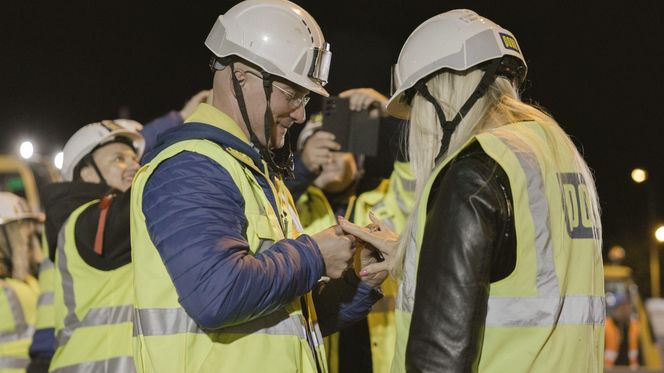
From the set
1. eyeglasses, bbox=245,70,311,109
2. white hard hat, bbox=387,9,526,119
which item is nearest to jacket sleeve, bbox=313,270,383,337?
eyeglasses, bbox=245,70,311,109

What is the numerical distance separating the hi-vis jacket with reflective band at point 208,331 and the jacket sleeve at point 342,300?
1.65 feet

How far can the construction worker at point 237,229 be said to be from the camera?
3080mm

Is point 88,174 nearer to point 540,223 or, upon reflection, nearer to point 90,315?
point 90,315

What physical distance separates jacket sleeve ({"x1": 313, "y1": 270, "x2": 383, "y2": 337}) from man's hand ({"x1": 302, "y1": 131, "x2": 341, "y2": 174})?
1899 mm

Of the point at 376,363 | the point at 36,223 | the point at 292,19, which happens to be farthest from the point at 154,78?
the point at 292,19

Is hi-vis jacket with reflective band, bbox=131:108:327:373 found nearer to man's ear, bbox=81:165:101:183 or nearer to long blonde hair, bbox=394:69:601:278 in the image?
long blonde hair, bbox=394:69:601:278

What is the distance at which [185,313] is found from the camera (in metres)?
3.25

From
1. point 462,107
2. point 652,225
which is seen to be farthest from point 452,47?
point 652,225

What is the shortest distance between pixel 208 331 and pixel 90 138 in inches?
128

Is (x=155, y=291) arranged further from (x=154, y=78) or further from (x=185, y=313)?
(x=154, y=78)

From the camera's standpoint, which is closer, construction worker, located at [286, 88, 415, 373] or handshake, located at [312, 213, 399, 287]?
handshake, located at [312, 213, 399, 287]

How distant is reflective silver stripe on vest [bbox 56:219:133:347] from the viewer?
4.89 m

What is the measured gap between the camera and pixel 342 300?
3969 mm

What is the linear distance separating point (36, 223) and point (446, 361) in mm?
6052
